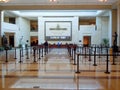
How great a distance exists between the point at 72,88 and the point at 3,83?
7.54ft

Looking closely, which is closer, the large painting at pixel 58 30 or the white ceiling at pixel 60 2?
the white ceiling at pixel 60 2

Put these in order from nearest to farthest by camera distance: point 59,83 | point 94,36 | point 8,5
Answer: point 59,83, point 8,5, point 94,36

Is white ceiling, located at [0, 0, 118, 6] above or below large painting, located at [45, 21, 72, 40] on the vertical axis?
above

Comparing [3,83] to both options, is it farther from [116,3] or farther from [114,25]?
[114,25]

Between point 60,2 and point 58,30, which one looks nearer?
point 60,2

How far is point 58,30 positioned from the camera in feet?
123

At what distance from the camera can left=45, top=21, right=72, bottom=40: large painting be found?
37056 mm

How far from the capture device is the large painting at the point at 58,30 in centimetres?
3706

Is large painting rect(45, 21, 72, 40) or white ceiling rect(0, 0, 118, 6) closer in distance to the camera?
white ceiling rect(0, 0, 118, 6)

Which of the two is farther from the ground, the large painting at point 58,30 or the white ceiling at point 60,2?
the white ceiling at point 60,2

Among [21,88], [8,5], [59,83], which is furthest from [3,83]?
[8,5]

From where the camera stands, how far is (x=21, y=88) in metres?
6.51

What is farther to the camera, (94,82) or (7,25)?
(7,25)

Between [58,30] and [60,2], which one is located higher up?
[60,2]
